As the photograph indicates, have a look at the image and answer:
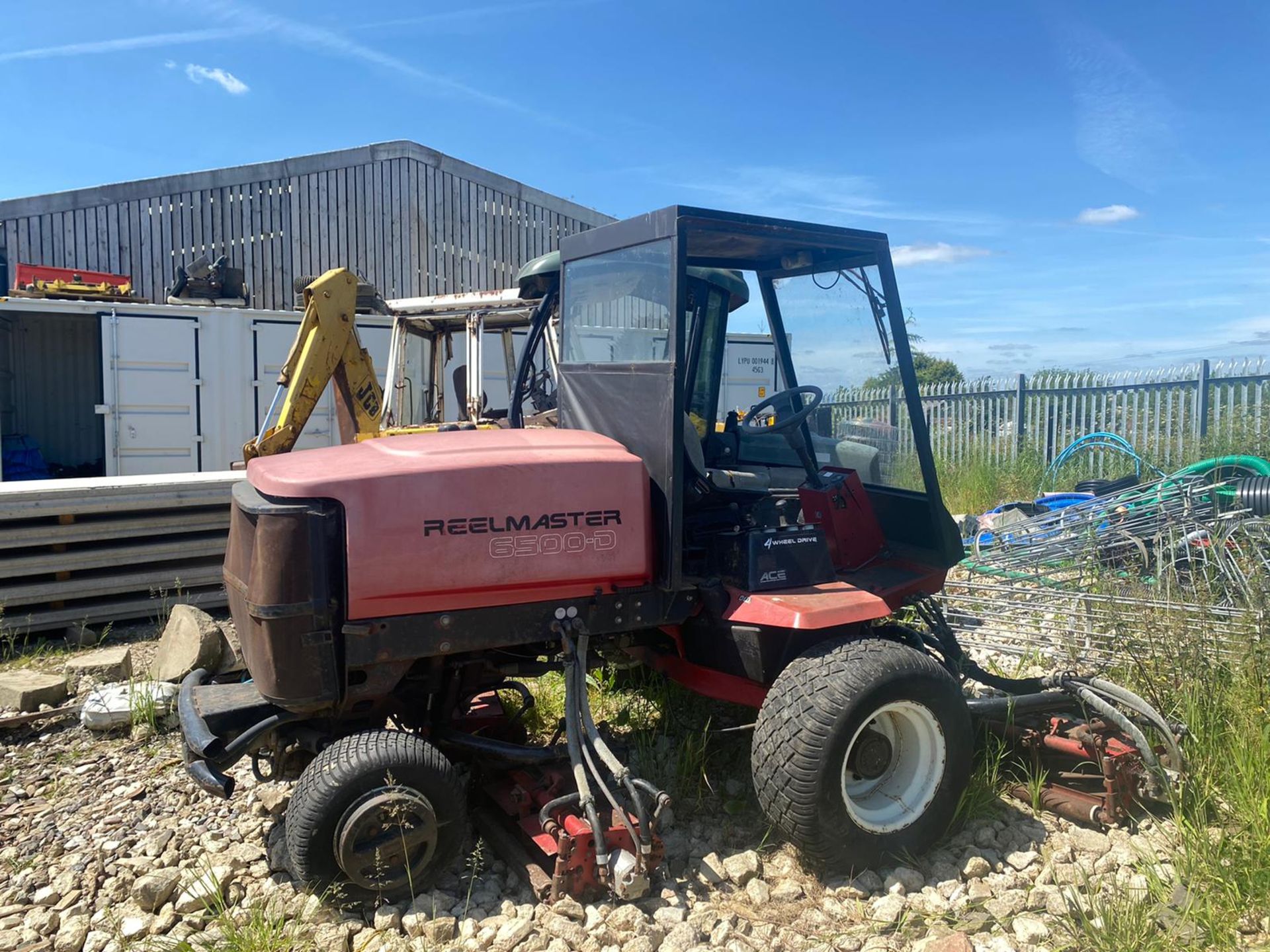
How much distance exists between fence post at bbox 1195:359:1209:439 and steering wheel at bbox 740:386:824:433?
8.32m

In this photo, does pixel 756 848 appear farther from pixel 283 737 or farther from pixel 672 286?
pixel 672 286

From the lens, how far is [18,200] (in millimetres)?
13516

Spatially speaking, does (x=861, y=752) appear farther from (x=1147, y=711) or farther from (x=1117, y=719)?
(x=1147, y=711)

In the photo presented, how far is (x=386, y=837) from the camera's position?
3047mm

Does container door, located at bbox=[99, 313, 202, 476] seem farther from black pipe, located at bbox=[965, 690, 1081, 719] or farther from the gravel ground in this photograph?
black pipe, located at bbox=[965, 690, 1081, 719]

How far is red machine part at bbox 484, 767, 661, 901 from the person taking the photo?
3.07m

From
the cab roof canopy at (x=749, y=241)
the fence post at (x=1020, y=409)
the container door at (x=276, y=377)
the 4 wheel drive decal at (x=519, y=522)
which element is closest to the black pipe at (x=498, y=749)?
the 4 wheel drive decal at (x=519, y=522)

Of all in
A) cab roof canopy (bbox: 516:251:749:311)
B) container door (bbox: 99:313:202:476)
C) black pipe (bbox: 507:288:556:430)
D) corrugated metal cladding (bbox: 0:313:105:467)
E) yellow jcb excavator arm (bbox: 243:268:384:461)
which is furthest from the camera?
corrugated metal cladding (bbox: 0:313:105:467)

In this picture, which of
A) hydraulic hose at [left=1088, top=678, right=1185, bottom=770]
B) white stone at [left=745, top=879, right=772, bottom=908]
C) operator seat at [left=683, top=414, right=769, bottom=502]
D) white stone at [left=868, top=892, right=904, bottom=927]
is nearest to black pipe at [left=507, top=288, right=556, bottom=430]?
operator seat at [left=683, top=414, right=769, bottom=502]

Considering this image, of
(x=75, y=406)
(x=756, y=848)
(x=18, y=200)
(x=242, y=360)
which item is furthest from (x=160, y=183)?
(x=756, y=848)

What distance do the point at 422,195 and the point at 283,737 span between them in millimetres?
13794

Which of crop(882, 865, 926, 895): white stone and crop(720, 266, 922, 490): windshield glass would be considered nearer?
crop(882, 865, 926, 895): white stone

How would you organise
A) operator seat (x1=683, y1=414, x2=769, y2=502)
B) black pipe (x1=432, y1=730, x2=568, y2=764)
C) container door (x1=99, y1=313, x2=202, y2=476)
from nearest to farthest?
black pipe (x1=432, y1=730, x2=568, y2=764)
operator seat (x1=683, y1=414, x2=769, y2=502)
container door (x1=99, y1=313, x2=202, y2=476)

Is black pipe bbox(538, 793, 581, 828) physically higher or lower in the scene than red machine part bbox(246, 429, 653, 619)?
lower
